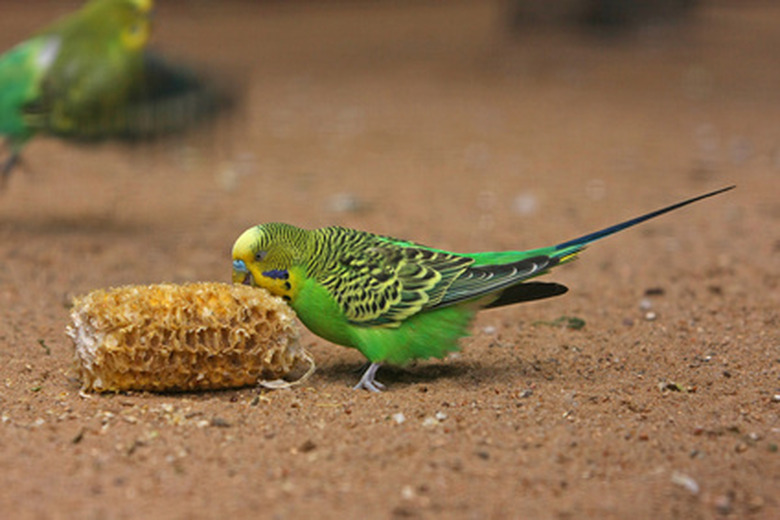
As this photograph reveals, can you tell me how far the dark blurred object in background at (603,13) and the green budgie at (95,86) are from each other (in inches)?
314

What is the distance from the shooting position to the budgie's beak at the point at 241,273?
3.61 meters

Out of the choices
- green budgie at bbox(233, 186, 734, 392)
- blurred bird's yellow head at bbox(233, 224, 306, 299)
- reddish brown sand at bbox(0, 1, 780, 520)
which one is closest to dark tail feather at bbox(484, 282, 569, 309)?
Answer: green budgie at bbox(233, 186, 734, 392)

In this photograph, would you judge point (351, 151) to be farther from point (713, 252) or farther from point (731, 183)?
point (713, 252)

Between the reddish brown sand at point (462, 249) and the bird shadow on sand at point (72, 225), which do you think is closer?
the reddish brown sand at point (462, 249)

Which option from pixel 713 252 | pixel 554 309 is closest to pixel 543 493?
pixel 554 309

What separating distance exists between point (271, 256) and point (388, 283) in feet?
1.42

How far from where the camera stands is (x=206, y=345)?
3.45 m

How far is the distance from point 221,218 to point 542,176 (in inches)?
109

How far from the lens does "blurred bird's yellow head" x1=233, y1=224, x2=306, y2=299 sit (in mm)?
3520

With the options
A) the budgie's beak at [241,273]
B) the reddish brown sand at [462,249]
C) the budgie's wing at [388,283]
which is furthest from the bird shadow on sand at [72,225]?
the budgie's wing at [388,283]

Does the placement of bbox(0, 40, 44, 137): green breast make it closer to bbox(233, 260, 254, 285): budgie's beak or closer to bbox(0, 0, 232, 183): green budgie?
bbox(0, 0, 232, 183): green budgie

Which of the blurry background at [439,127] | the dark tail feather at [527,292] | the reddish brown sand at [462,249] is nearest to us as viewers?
the reddish brown sand at [462,249]

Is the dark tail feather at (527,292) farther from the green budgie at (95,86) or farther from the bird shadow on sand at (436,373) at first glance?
the green budgie at (95,86)

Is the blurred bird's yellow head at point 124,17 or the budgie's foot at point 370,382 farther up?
the blurred bird's yellow head at point 124,17
